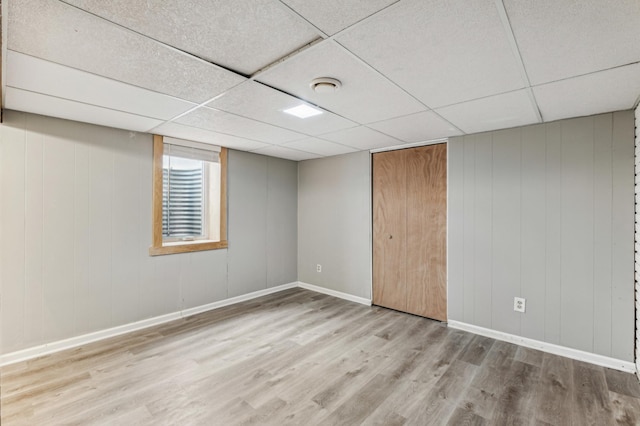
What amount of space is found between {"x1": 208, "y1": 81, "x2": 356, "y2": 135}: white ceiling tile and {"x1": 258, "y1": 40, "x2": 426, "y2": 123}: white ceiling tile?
0.13 metres

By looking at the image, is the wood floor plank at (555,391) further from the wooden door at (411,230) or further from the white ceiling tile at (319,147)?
the white ceiling tile at (319,147)

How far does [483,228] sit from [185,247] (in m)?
3.60

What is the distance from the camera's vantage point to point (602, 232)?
265 centimetres

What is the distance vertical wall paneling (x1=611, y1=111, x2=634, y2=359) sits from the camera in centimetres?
252

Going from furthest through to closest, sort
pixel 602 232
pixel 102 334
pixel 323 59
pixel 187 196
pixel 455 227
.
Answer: pixel 187 196 → pixel 455 227 → pixel 102 334 → pixel 602 232 → pixel 323 59

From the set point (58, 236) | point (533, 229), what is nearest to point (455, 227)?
point (533, 229)

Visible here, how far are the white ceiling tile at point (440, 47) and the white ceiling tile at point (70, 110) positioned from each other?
7.59ft

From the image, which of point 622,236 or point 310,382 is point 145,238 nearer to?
point 310,382

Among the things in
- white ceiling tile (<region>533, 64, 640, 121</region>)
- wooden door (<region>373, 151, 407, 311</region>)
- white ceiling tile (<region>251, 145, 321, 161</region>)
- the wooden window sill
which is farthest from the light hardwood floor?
white ceiling tile (<region>251, 145, 321, 161</region>)

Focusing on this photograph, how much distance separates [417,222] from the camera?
3.85 meters

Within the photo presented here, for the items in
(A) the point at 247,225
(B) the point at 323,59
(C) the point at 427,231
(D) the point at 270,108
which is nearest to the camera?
(B) the point at 323,59

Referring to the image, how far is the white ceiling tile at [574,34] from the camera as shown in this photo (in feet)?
4.17

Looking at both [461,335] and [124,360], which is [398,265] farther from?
[124,360]

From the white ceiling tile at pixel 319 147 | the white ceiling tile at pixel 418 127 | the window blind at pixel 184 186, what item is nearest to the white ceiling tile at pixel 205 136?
the window blind at pixel 184 186
